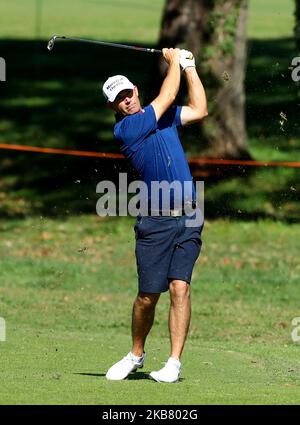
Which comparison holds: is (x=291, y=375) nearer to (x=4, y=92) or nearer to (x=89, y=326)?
(x=89, y=326)

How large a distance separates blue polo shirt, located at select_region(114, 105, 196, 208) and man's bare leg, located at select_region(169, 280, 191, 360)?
22.2 inches

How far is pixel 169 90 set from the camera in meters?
9.25

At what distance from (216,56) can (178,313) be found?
11.1 metres

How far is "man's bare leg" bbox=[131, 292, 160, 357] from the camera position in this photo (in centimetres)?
933

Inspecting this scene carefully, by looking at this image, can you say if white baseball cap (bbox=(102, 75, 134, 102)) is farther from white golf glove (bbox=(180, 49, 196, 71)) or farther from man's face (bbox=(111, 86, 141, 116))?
white golf glove (bbox=(180, 49, 196, 71))

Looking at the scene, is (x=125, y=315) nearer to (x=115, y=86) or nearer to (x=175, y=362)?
(x=175, y=362)

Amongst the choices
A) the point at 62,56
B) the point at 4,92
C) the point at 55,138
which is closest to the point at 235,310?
the point at 55,138

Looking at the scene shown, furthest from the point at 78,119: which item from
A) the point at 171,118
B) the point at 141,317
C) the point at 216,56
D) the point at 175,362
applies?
the point at 175,362

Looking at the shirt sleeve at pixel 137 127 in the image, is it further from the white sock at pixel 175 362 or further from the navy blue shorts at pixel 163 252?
the white sock at pixel 175 362

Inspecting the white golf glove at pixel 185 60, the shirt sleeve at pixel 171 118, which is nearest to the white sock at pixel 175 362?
the shirt sleeve at pixel 171 118

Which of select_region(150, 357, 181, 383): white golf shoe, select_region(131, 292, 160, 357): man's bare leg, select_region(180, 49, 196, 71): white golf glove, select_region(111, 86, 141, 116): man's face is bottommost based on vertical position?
select_region(150, 357, 181, 383): white golf shoe

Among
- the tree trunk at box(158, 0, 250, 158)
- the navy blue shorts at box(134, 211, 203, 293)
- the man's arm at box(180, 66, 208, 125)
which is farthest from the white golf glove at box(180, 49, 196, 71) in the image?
the tree trunk at box(158, 0, 250, 158)

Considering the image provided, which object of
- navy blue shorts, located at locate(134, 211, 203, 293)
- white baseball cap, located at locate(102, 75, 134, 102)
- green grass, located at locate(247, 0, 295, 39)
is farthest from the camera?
green grass, located at locate(247, 0, 295, 39)

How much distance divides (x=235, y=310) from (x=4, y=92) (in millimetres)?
17052
